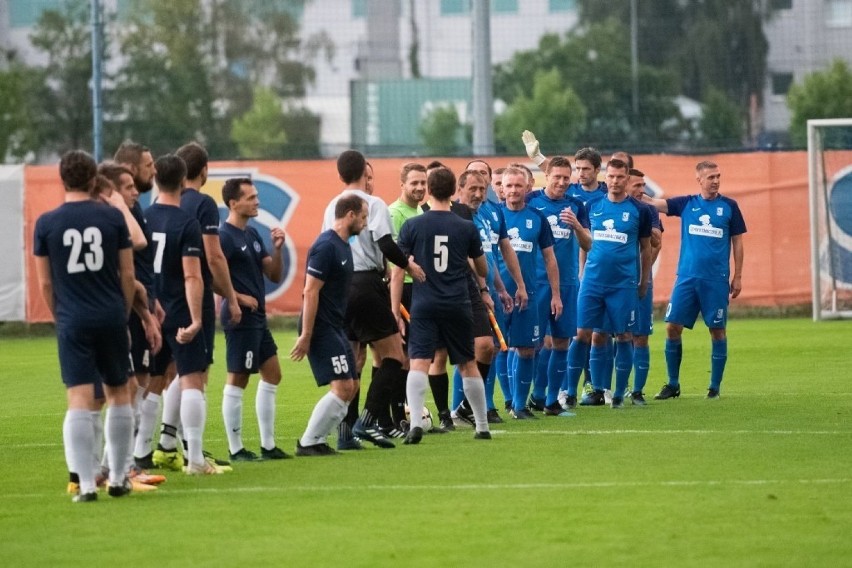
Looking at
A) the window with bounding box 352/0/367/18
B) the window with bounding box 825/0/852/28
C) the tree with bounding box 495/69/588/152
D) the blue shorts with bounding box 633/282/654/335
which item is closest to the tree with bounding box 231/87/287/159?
the window with bounding box 352/0/367/18

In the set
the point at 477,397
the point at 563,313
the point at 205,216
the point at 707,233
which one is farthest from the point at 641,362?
the point at 205,216

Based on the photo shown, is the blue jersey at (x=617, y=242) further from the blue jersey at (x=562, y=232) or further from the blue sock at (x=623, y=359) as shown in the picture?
the blue sock at (x=623, y=359)

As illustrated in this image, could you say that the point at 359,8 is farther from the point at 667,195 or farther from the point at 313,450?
the point at 313,450

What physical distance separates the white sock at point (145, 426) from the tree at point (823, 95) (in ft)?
143

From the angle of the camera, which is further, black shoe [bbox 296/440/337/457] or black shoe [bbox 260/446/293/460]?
black shoe [bbox 296/440/337/457]

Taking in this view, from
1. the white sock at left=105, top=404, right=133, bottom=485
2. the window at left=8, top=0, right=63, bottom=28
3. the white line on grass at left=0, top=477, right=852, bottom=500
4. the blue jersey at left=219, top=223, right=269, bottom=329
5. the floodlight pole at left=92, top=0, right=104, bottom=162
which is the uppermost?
the window at left=8, top=0, right=63, bottom=28

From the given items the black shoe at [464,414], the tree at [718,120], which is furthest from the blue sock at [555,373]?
the tree at [718,120]

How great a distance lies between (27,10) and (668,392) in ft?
164

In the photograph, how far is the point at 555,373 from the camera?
1409cm

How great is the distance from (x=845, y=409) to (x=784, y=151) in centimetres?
1217

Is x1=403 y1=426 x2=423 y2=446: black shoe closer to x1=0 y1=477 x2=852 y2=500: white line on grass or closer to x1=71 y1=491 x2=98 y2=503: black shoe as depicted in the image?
x1=0 y1=477 x2=852 y2=500: white line on grass

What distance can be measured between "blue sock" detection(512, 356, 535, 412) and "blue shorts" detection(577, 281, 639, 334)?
3.08 ft

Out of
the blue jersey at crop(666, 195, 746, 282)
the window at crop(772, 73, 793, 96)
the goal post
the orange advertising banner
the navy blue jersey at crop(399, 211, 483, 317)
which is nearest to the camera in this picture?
the navy blue jersey at crop(399, 211, 483, 317)

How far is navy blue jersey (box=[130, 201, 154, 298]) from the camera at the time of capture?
10172mm
